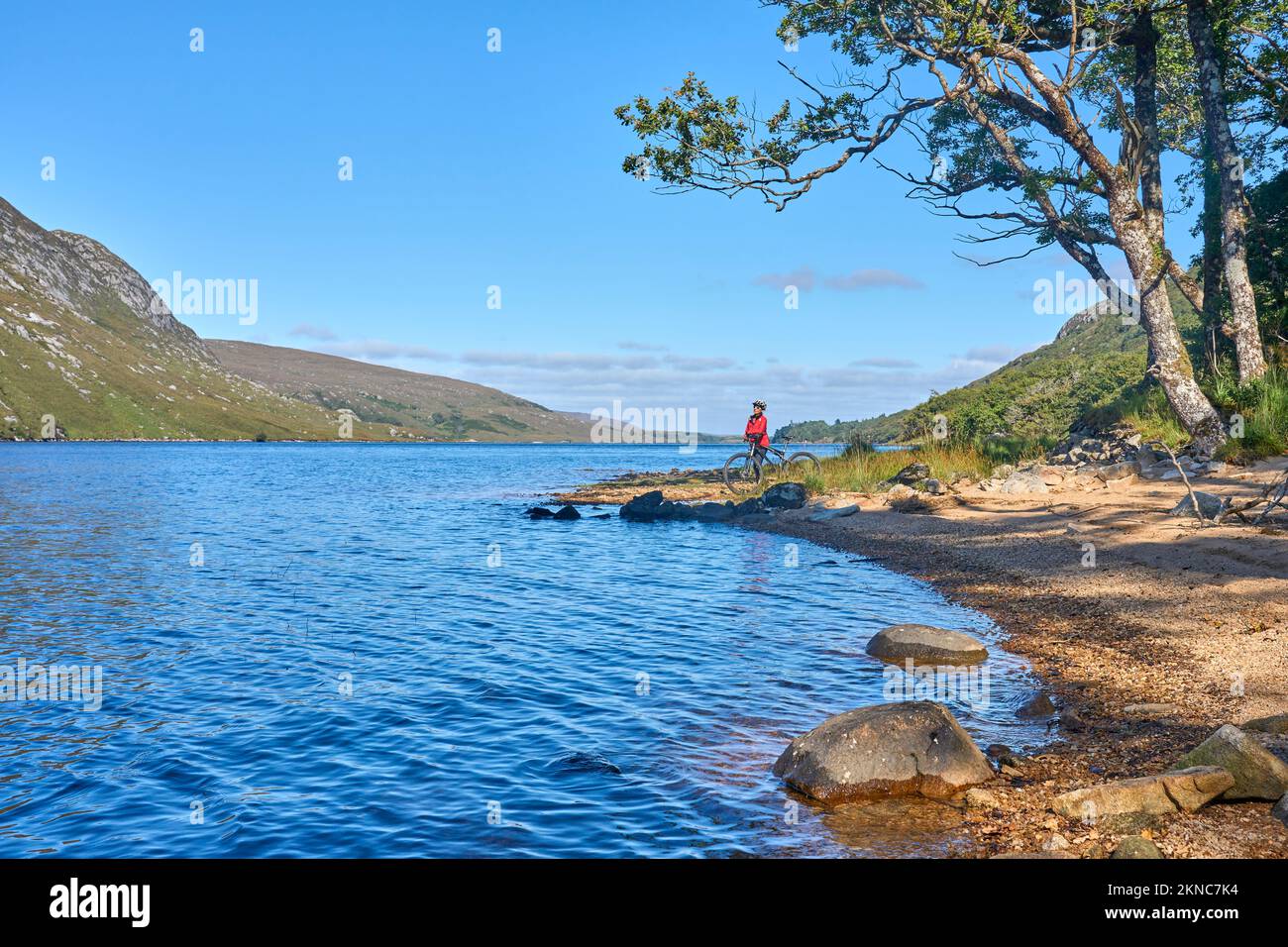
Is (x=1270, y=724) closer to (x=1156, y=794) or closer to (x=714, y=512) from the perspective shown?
(x=1156, y=794)

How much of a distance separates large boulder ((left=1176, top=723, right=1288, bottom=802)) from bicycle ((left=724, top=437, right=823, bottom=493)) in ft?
98.6

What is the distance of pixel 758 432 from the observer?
34469 mm

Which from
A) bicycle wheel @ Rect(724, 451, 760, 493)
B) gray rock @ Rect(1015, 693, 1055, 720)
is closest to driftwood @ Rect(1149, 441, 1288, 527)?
gray rock @ Rect(1015, 693, 1055, 720)

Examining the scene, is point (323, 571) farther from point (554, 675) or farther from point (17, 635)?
point (554, 675)

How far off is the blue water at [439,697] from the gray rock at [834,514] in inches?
187

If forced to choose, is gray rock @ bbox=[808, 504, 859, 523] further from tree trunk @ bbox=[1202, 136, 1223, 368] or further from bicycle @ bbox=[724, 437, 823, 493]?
tree trunk @ bbox=[1202, 136, 1223, 368]

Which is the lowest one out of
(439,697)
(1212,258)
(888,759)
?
(439,697)

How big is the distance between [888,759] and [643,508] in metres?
28.0

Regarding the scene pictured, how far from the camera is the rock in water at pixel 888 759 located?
755 centimetres

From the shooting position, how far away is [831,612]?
16109mm

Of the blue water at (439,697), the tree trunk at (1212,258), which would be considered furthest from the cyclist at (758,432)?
the tree trunk at (1212,258)

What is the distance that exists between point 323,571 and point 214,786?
1504 cm
